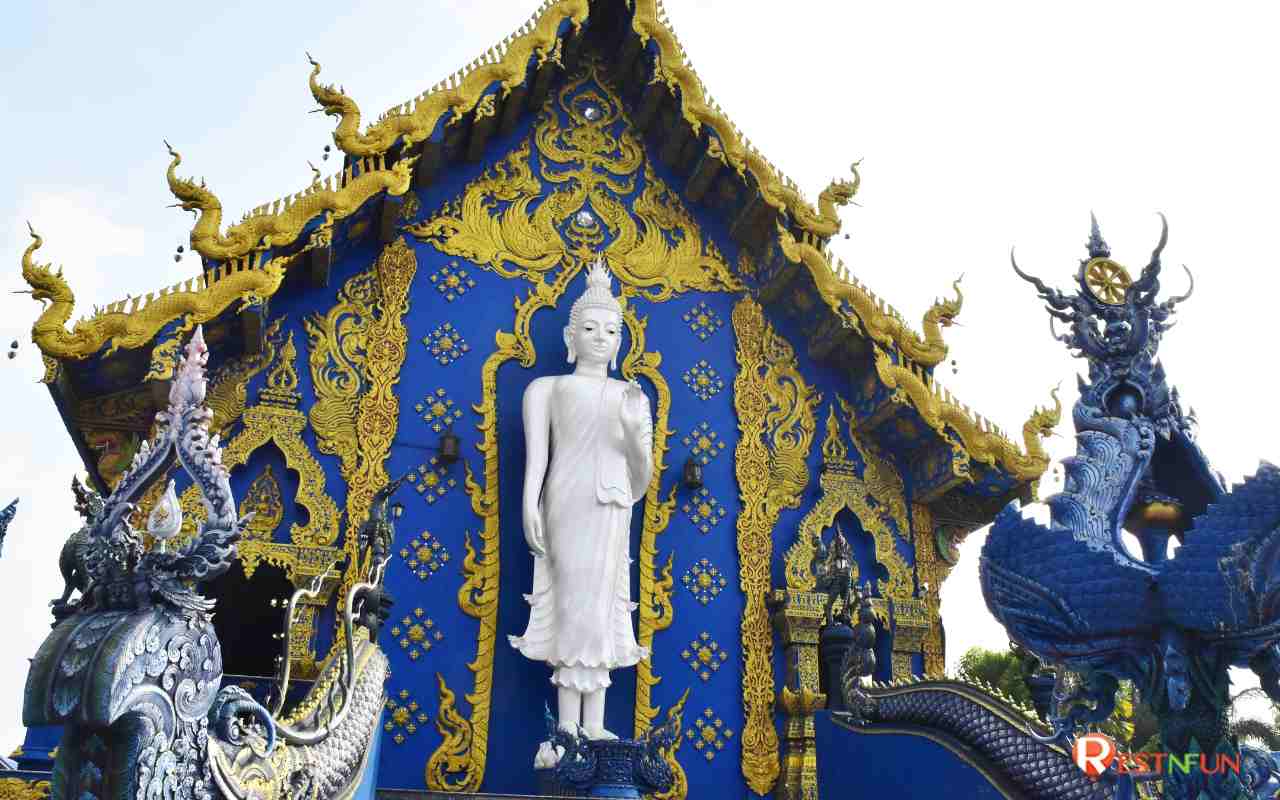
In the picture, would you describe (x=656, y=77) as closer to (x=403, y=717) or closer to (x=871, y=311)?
(x=871, y=311)

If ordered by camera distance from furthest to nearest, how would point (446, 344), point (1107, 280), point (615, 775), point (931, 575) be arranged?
point (931, 575) < point (446, 344) < point (615, 775) < point (1107, 280)

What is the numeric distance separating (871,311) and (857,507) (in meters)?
1.47

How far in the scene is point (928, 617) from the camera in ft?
26.5

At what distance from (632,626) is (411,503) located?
1.72 meters

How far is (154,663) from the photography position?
3271mm

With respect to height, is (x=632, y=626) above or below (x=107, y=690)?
above

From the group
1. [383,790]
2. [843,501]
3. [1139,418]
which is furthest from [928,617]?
[1139,418]

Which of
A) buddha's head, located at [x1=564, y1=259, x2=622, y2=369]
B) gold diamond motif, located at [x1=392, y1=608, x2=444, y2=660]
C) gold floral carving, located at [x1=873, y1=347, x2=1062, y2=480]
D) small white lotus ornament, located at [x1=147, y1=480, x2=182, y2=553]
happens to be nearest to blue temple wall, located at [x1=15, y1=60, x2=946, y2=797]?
gold diamond motif, located at [x1=392, y1=608, x2=444, y2=660]

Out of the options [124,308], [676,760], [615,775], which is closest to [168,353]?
[124,308]

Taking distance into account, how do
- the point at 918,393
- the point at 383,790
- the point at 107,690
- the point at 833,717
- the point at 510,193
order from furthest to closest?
1. the point at 510,193
2. the point at 918,393
3. the point at 833,717
4. the point at 383,790
5. the point at 107,690

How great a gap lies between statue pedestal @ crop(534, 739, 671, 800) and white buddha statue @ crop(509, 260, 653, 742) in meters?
0.60

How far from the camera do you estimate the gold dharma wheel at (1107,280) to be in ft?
12.8

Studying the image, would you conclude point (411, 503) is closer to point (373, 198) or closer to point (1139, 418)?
point (373, 198)

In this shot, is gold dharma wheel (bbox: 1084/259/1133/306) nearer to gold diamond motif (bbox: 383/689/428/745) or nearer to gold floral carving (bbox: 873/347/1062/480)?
gold floral carving (bbox: 873/347/1062/480)
